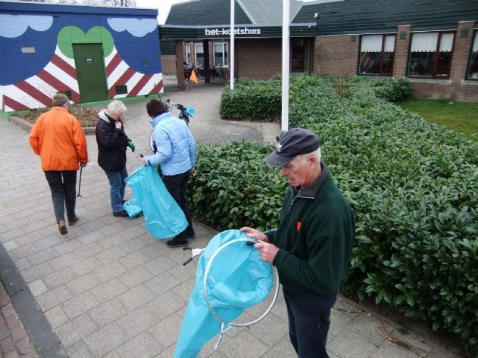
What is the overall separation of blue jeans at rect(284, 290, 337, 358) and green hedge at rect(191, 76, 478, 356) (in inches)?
44.2

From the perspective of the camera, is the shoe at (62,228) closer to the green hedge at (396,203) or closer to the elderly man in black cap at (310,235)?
the green hedge at (396,203)

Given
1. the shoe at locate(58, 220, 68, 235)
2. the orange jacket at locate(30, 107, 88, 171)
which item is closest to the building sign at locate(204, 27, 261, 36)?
the orange jacket at locate(30, 107, 88, 171)

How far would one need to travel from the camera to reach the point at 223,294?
6.75 feet

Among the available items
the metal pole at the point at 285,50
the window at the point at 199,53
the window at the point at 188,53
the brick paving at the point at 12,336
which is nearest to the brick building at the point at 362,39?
the window at the point at 199,53

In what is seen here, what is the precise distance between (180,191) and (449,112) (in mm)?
12916

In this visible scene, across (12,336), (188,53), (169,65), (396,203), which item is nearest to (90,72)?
(12,336)

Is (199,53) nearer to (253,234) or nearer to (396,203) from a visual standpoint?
(396,203)

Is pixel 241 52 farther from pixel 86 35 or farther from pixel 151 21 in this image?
pixel 86 35

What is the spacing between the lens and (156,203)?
4.39m

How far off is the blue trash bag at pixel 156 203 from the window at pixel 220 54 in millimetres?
27105

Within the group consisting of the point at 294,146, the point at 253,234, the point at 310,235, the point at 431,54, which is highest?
the point at 431,54

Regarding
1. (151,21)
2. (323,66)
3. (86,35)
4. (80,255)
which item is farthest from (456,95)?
(80,255)

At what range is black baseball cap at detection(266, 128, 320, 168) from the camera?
1876 mm

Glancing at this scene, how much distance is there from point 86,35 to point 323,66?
41.0 feet
